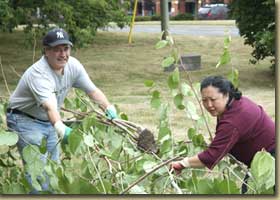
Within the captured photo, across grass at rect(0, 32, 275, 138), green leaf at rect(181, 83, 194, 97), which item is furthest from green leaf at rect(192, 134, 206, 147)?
grass at rect(0, 32, 275, 138)

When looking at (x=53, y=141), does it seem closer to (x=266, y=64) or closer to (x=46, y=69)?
(x=46, y=69)

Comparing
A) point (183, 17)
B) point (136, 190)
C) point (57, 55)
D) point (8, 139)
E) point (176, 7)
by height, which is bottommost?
point (183, 17)

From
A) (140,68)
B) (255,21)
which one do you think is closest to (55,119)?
(255,21)

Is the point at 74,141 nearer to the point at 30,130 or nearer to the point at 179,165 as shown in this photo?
the point at 179,165

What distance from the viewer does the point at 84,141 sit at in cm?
306

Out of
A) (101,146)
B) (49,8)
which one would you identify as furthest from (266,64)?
(101,146)

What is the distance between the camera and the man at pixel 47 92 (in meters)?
3.67

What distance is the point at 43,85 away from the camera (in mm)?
3670

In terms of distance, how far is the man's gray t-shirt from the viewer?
367 centimetres

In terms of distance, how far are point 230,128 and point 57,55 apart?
1.22 meters

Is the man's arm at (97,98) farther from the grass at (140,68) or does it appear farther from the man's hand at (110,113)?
the grass at (140,68)

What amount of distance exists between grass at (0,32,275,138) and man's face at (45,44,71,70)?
3527 millimetres

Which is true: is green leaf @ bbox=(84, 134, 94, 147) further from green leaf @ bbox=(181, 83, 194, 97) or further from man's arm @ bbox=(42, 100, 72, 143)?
green leaf @ bbox=(181, 83, 194, 97)

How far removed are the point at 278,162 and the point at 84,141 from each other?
1017 mm
